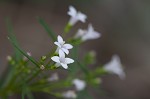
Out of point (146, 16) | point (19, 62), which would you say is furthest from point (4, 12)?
point (19, 62)

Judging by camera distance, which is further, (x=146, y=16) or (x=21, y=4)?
(x=146, y=16)

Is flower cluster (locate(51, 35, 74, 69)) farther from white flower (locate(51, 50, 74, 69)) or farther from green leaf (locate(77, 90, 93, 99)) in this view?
green leaf (locate(77, 90, 93, 99))

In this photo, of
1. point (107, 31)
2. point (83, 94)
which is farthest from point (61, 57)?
point (107, 31)

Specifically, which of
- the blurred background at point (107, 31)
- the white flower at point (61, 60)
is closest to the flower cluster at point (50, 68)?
the white flower at point (61, 60)

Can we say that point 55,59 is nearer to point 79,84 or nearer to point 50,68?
point 50,68

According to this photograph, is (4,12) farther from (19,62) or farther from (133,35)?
(19,62)

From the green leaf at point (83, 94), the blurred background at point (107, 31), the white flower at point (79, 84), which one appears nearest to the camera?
the white flower at point (79, 84)

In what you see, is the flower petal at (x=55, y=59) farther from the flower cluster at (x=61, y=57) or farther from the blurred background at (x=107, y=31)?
the blurred background at (x=107, y=31)

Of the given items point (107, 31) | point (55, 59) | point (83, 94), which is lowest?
point (55, 59)
